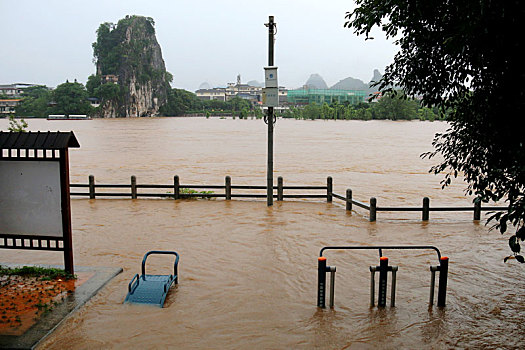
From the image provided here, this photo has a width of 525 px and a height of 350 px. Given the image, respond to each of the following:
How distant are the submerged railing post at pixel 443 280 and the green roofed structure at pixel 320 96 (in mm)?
155580

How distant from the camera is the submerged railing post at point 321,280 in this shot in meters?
6.11

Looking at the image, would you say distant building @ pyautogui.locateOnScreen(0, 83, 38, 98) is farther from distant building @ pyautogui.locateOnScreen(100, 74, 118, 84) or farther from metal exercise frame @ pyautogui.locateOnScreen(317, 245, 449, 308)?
metal exercise frame @ pyautogui.locateOnScreen(317, 245, 449, 308)

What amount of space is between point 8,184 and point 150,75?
149 m

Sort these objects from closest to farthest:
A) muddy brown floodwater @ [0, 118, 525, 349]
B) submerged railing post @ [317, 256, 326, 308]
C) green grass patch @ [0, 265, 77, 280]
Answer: muddy brown floodwater @ [0, 118, 525, 349] → submerged railing post @ [317, 256, 326, 308] → green grass patch @ [0, 265, 77, 280]

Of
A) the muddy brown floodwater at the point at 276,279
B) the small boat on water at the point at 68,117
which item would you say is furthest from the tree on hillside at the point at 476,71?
the small boat on water at the point at 68,117

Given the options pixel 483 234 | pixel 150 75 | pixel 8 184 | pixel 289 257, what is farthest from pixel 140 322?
pixel 150 75

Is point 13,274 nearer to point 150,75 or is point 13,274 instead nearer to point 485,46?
point 485,46

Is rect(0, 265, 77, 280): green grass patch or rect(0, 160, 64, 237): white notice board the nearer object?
rect(0, 160, 64, 237): white notice board

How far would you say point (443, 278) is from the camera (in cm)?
635

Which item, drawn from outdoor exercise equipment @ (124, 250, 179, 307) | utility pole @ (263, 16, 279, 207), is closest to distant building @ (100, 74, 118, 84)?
utility pole @ (263, 16, 279, 207)

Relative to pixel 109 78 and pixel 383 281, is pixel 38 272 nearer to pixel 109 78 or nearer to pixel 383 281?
pixel 383 281

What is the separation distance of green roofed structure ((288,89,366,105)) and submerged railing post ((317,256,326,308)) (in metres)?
156

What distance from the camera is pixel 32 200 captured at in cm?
704

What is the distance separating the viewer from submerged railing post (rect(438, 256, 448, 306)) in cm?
629
